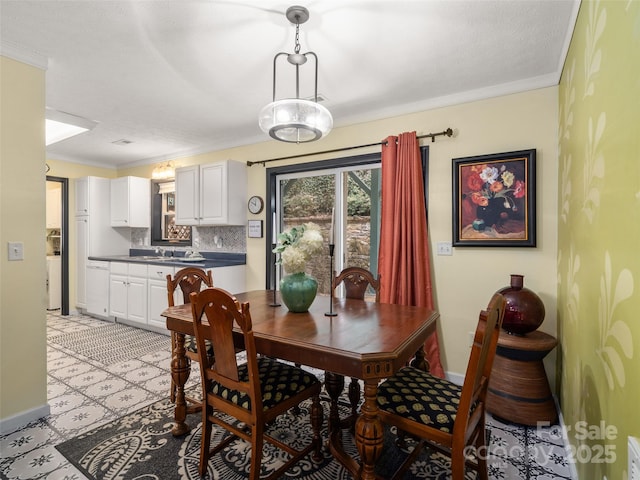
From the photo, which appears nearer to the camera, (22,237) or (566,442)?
(566,442)

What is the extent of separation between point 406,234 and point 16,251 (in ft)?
9.27

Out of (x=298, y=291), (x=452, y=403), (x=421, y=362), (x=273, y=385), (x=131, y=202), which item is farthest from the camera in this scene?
(x=131, y=202)

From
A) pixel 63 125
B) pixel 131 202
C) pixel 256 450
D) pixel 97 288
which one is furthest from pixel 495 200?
pixel 97 288

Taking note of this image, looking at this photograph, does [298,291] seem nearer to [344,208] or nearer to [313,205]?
[344,208]

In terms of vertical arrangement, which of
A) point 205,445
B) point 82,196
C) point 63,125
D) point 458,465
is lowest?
point 205,445

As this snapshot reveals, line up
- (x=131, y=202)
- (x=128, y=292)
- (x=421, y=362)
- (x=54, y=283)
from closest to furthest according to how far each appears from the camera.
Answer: (x=421, y=362) < (x=128, y=292) < (x=131, y=202) < (x=54, y=283)

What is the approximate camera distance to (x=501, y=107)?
2688 millimetres

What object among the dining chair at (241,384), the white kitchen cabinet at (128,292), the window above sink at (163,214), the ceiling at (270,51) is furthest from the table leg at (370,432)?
the window above sink at (163,214)

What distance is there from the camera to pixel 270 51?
221cm

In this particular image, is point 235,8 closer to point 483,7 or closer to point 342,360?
point 483,7

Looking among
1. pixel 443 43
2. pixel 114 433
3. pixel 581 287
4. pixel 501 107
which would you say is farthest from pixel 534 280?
pixel 114 433

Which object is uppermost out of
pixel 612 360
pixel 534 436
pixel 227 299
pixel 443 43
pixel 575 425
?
pixel 443 43

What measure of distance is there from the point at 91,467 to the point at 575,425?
2.51m

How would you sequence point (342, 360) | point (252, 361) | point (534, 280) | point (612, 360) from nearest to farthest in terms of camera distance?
1. point (612, 360)
2. point (342, 360)
3. point (252, 361)
4. point (534, 280)
